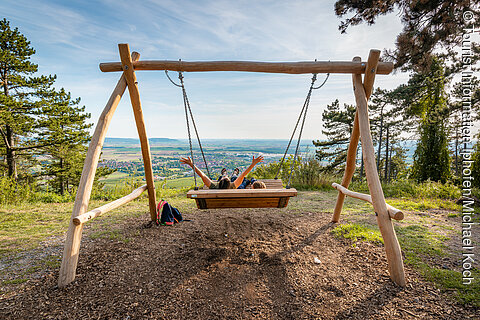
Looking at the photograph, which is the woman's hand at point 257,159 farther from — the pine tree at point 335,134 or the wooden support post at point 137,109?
the pine tree at point 335,134

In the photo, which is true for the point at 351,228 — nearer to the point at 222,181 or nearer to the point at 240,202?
the point at 240,202

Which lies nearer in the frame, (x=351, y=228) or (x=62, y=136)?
(x=351, y=228)

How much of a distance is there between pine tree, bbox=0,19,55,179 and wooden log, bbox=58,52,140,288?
13.6m

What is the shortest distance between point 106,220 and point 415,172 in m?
9.95

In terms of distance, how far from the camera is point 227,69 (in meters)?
3.02

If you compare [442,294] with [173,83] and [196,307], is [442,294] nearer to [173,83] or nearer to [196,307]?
[196,307]

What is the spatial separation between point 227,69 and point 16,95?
54.8 ft

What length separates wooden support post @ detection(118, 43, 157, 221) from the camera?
2908 mm

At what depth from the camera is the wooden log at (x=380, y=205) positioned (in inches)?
91.6

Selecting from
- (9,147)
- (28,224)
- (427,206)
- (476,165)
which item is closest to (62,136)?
(9,147)

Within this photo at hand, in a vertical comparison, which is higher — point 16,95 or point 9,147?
point 16,95

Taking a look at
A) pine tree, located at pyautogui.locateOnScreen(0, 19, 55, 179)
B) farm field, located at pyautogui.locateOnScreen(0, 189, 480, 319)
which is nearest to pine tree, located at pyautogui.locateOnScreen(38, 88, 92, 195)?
pine tree, located at pyautogui.locateOnScreen(0, 19, 55, 179)

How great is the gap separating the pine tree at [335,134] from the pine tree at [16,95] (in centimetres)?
1893

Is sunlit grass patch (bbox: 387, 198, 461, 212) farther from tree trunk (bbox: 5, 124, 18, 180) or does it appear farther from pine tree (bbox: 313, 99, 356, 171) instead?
tree trunk (bbox: 5, 124, 18, 180)
